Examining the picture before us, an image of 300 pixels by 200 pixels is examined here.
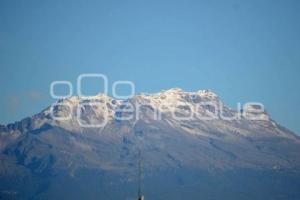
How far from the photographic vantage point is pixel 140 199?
224ft
